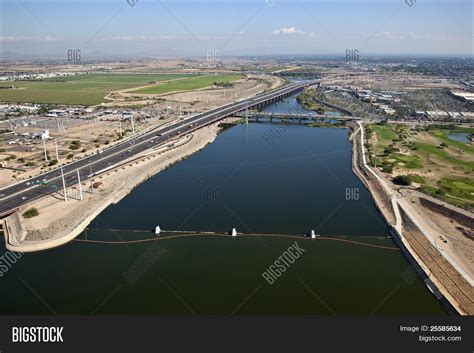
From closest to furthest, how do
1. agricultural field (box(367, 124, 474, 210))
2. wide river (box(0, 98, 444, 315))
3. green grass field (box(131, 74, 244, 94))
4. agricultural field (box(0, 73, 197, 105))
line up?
wide river (box(0, 98, 444, 315)) < agricultural field (box(367, 124, 474, 210)) < agricultural field (box(0, 73, 197, 105)) < green grass field (box(131, 74, 244, 94))

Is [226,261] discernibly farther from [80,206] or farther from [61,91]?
[61,91]

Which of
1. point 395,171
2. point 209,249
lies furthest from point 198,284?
point 395,171

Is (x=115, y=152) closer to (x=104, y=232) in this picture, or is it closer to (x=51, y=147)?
(x=51, y=147)

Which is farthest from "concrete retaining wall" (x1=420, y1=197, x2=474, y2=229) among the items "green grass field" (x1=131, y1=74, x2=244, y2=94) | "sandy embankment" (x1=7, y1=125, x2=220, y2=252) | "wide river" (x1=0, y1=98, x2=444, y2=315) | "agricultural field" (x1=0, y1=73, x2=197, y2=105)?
"green grass field" (x1=131, y1=74, x2=244, y2=94)

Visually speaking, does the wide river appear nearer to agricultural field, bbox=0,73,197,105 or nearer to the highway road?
the highway road

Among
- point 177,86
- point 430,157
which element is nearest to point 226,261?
point 430,157
